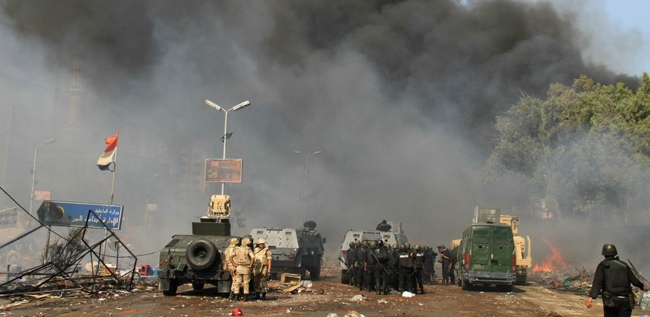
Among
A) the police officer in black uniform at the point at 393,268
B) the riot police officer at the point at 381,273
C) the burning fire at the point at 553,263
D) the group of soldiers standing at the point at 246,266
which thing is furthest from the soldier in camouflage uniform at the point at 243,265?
the burning fire at the point at 553,263

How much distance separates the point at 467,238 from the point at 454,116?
2452 cm

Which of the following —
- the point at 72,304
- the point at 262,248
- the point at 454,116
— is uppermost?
the point at 454,116

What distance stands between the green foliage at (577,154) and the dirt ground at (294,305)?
13699mm

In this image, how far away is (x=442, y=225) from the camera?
45344 millimetres

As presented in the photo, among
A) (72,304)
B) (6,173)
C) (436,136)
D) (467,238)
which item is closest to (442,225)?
(436,136)

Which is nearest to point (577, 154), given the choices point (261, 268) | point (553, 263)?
point (553, 263)

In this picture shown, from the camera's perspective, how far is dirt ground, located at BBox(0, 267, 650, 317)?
1208cm

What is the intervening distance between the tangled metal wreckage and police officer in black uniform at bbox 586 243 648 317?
31.3ft

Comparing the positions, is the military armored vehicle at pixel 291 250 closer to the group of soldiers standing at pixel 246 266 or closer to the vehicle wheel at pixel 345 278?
the vehicle wheel at pixel 345 278

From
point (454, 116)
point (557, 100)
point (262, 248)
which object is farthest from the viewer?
point (454, 116)

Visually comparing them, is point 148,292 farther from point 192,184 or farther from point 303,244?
point 192,184

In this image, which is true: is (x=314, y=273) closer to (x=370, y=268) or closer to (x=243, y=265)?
(x=370, y=268)

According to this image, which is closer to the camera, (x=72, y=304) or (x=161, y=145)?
(x=72, y=304)

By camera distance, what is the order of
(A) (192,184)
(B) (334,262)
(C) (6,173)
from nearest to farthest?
(B) (334,262)
(C) (6,173)
(A) (192,184)
